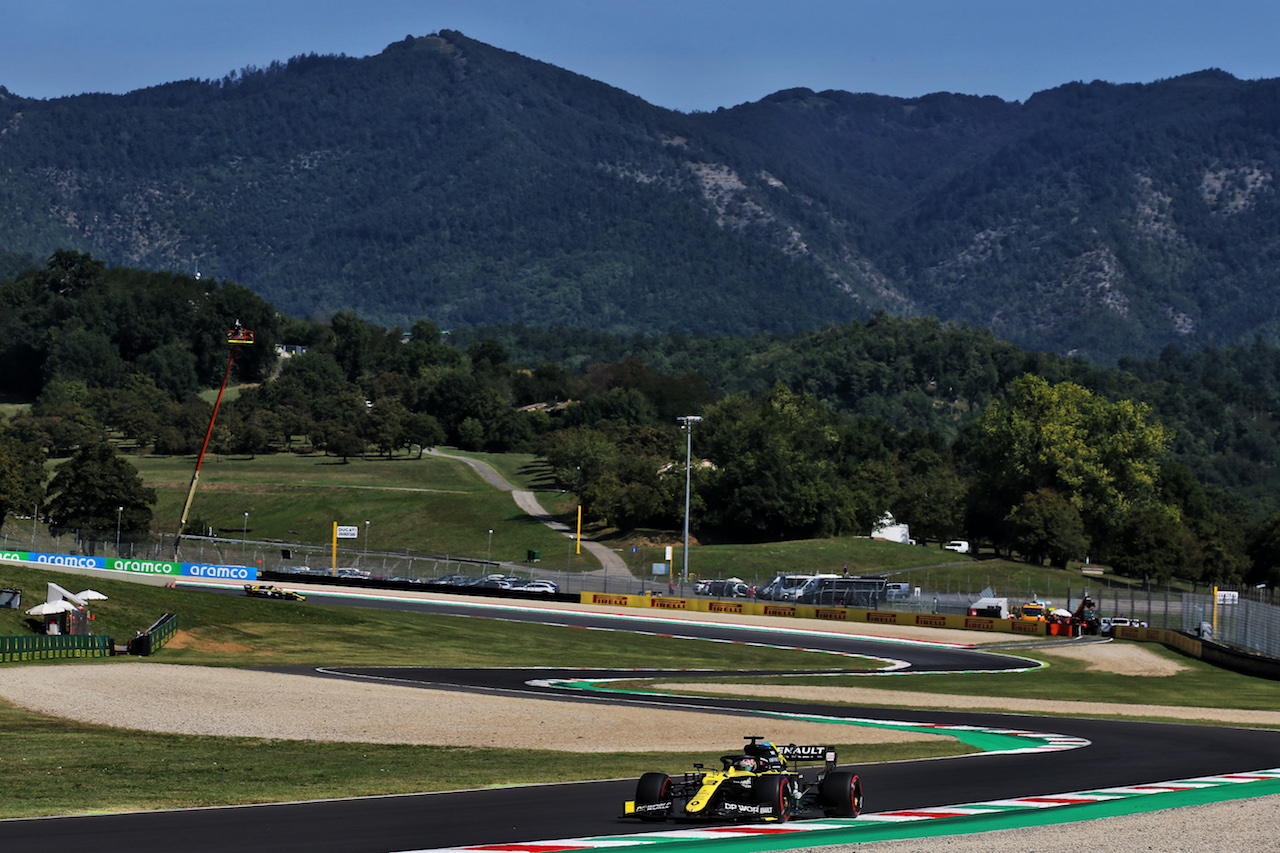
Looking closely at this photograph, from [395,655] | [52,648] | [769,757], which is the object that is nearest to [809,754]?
[769,757]

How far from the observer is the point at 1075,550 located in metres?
122

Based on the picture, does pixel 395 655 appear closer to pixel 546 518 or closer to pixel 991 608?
pixel 991 608

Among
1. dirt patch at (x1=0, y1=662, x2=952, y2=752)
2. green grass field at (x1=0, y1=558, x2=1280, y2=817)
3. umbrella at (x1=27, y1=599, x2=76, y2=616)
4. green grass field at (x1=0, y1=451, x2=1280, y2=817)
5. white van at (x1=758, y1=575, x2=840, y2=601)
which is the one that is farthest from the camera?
white van at (x1=758, y1=575, x2=840, y2=601)

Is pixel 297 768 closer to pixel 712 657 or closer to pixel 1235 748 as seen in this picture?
pixel 1235 748

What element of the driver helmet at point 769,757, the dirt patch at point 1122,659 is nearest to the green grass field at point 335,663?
the dirt patch at point 1122,659

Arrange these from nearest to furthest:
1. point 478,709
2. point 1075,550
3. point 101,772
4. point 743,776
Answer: point 743,776, point 101,772, point 478,709, point 1075,550

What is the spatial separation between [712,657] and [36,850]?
1610 inches

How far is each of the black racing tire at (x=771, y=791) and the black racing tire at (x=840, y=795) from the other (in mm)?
781

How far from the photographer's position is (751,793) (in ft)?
56.4

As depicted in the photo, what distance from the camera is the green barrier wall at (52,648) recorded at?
39.7 meters

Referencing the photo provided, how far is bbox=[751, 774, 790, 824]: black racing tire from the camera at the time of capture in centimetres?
1703

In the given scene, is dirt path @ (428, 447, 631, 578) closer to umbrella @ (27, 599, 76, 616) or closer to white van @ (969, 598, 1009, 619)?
white van @ (969, 598, 1009, 619)

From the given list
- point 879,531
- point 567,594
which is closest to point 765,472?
point 879,531

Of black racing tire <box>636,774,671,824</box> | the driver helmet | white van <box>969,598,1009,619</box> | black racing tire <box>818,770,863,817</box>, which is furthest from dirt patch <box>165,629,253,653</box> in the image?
white van <box>969,598,1009,619</box>
